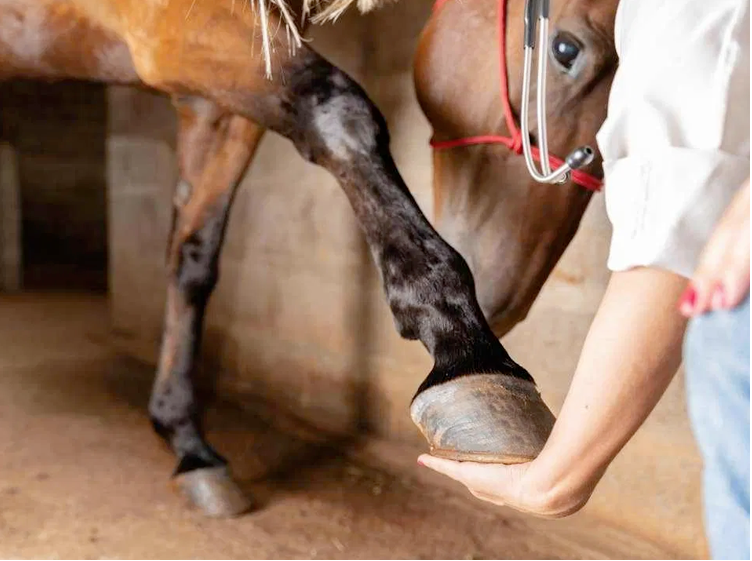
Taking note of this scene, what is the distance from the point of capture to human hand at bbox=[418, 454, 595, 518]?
0.52 metres

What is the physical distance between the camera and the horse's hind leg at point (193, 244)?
145 cm

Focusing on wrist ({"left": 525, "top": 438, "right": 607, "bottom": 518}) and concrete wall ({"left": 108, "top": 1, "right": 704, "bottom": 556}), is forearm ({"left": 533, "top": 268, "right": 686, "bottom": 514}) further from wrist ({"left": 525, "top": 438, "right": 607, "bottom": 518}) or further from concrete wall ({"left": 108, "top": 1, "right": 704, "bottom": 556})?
concrete wall ({"left": 108, "top": 1, "right": 704, "bottom": 556})

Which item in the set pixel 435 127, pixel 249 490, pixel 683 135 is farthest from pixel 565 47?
pixel 249 490

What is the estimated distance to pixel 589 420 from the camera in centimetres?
50

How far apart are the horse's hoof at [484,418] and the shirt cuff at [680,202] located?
0.63 feet

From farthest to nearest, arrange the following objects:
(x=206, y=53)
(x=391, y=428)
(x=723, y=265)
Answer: (x=391, y=428), (x=206, y=53), (x=723, y=265)

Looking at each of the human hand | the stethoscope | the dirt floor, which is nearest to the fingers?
the human hand

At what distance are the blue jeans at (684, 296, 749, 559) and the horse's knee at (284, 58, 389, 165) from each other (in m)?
0.50

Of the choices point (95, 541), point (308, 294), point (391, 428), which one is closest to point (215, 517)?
point (95, 541)

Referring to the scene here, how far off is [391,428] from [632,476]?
1.83 feet

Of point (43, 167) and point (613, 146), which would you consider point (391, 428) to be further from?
point (43, 167)

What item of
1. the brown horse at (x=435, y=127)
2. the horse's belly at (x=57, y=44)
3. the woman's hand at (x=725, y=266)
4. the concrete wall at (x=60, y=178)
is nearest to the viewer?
the woman's hand at (x=725, y=266)

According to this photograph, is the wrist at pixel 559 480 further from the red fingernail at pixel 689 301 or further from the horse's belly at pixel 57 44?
the horse's belly at pixel 57 44

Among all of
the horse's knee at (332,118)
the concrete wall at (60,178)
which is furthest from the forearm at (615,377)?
the concrete wall at (60,178)
